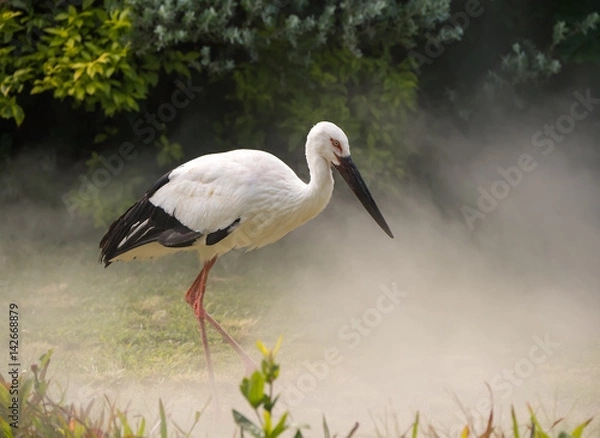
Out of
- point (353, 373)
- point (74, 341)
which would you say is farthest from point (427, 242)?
Result: point (74, 341)

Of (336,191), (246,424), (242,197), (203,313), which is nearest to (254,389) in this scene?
(246,424)

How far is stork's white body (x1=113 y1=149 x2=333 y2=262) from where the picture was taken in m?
4.66

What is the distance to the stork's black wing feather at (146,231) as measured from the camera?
487 centimetres

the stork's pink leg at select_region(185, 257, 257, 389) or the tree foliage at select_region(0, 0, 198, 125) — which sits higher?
the tree foliage at select_region(0, 0, 198, 125)

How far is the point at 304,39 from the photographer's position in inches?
280

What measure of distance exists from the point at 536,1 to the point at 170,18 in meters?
3.55

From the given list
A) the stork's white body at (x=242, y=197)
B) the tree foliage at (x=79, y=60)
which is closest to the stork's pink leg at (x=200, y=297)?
the stork's white body at (x=242, y=197)

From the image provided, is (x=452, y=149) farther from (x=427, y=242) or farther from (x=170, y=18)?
(x=170, y=18)

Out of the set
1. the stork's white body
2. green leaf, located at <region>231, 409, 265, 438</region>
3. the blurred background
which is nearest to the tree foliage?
the blurred background

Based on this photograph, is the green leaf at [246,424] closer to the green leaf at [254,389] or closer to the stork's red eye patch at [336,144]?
the green leaf at [254,389]

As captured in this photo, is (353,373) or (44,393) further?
(353,373)

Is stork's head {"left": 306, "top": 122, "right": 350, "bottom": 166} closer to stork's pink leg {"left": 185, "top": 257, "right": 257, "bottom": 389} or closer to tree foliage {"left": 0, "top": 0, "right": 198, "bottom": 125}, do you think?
stork's pink leg {"left": 185, "top": 257, "right": 257, "bottom": 389}

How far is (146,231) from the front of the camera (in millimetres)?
4969

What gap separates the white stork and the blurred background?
78cm
